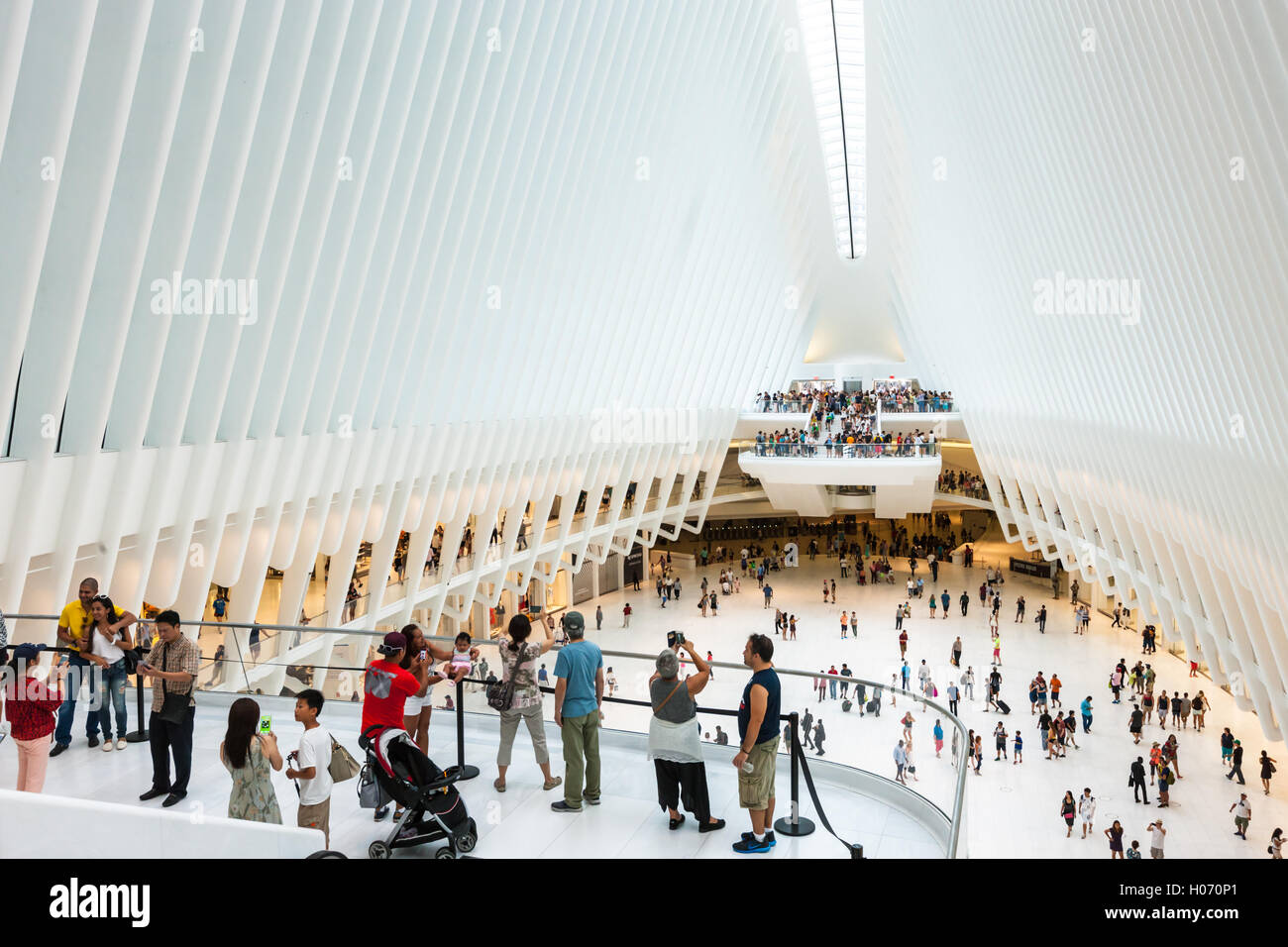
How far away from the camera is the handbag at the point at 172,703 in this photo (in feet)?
18.7

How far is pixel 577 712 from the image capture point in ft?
19.0

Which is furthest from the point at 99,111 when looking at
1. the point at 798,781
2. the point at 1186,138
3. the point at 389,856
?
the point at 1186,138

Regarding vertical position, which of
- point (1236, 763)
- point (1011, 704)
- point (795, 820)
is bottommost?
point (1011, 704)

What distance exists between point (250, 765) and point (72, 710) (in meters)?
2.89

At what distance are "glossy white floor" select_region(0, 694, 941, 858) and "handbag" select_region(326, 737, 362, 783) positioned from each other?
0.42 meters

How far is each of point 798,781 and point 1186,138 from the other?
373 inches

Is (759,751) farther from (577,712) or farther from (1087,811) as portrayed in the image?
(1087,811)

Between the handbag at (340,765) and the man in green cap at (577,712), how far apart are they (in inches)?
48.1

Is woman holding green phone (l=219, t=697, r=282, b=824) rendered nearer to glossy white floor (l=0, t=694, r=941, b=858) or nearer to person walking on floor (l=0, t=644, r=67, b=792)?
glossy white floor (l=0, t=694, r=941, b=858)

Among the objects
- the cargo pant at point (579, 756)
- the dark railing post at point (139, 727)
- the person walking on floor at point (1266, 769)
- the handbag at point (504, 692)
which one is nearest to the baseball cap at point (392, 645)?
the handbag at point (504, 692)

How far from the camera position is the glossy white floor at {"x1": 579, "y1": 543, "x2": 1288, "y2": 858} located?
6.18m

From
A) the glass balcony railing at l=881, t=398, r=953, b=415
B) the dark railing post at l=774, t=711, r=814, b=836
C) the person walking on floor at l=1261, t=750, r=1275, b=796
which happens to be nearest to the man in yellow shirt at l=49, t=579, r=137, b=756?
the dark railing post at l=774, t=711, r=814, b=836

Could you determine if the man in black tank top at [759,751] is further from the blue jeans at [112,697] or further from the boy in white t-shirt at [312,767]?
the blue jeans at [112,697]

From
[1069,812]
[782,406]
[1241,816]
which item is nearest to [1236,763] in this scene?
[1241,816]
